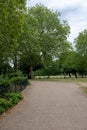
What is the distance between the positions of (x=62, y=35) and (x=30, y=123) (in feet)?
189

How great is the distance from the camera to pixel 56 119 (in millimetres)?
13391

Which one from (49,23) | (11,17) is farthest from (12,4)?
(49,23)

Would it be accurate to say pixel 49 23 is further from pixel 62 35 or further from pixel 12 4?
pixel 12 4

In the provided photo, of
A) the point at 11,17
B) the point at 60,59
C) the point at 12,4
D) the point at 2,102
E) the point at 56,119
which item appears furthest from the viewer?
the point at 60,59

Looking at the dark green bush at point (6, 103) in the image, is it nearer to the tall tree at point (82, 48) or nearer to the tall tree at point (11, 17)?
the tall tree at point (11, 17)

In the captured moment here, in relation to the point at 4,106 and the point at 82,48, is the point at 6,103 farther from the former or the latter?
the point at 82,48

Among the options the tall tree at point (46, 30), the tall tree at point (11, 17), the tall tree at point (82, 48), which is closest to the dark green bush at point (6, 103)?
the tall tree at point (11, 17)

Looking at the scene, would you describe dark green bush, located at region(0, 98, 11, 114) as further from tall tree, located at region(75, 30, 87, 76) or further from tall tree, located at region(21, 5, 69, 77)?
tall tree, located at region(75, 30, 87, 76)

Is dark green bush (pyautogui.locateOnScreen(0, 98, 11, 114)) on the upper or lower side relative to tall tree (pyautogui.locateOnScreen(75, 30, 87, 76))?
lower

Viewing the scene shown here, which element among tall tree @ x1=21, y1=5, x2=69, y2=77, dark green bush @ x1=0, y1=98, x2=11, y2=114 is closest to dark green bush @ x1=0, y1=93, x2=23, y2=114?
dark green bush @ x1=0, y1=98, x2=11, y2=114

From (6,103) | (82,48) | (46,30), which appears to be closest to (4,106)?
(6,103)

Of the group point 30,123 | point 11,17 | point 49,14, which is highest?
point 49,14

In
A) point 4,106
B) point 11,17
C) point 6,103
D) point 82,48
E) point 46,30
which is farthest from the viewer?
point 82,48

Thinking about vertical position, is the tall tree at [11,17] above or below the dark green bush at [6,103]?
above
